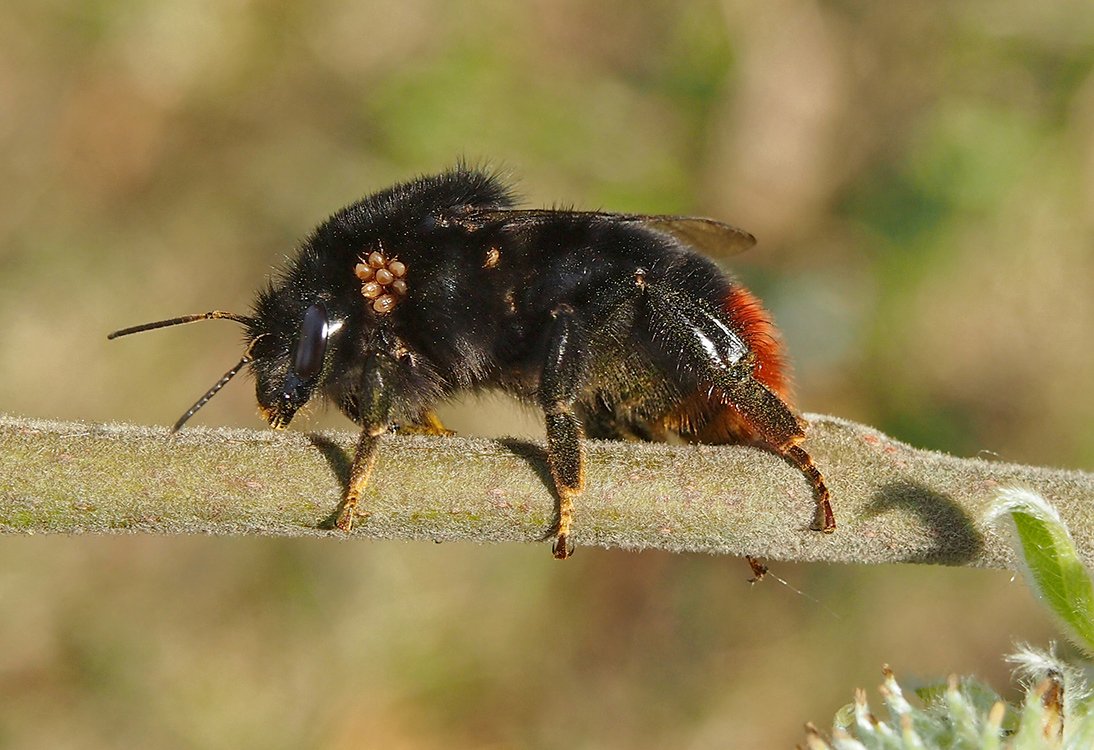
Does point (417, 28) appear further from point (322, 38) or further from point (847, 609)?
point (847, 609)

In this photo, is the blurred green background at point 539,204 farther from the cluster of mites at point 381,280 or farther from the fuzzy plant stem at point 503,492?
the fuzzy plant stem at point 503,492

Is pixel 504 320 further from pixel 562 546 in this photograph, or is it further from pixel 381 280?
pixel 562 546

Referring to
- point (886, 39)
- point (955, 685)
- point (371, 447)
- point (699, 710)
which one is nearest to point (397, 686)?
point (699, 710)

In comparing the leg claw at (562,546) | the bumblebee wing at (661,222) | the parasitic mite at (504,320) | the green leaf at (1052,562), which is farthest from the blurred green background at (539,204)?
the green leaf at (1052,562)

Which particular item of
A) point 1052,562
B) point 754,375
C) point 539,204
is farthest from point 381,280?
point 539,204

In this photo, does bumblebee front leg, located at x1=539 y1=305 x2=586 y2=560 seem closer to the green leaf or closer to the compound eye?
the compound eye

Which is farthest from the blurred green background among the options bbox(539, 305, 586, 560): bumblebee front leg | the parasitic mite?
bbox(539, 305, 586, 560): bumblebee front leg
